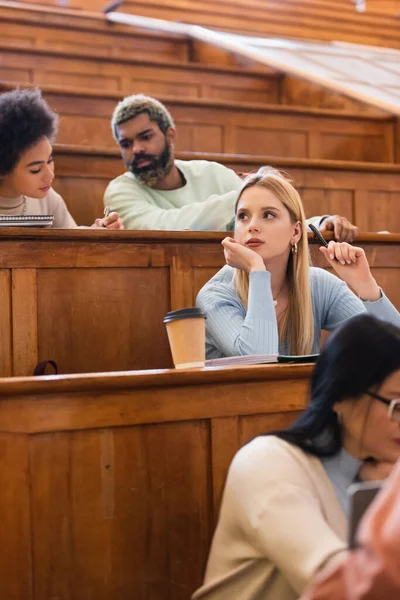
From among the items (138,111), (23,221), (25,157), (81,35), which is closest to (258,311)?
(23,221)

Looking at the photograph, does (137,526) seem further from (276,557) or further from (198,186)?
(198,186)

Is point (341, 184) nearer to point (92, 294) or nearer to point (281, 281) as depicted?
point (281, 281)

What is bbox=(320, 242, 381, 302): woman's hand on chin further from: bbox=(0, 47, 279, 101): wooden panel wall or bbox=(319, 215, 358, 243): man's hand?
A: bbox=(0, 47, 279, 101): wooden panel wall

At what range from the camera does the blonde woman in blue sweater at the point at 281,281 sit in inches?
45.9

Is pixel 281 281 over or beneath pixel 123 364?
over

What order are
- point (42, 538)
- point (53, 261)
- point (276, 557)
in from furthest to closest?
1. point (53, 261)
2. point (42, 538)
3. point (276, 557)

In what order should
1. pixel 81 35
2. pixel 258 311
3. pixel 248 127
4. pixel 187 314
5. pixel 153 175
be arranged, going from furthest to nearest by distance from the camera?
pixel 81 35, pixel 248 127, pixel 153 175, pixel 258 311, pixel 187 314

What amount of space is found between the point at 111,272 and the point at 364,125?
117 cm

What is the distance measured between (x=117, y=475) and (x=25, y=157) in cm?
77

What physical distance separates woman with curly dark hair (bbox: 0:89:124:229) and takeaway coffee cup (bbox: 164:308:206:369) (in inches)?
20.3

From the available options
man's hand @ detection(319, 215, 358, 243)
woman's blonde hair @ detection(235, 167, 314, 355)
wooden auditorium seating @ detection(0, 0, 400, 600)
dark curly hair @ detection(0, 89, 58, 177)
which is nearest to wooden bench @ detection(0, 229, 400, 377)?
wooden auditorium seating @ detection(0, 0, 400, 600)

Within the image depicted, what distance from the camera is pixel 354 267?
1253 millimetres

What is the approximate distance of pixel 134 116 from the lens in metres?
1.71

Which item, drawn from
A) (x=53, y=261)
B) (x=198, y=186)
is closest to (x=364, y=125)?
(x=198, y=186)
